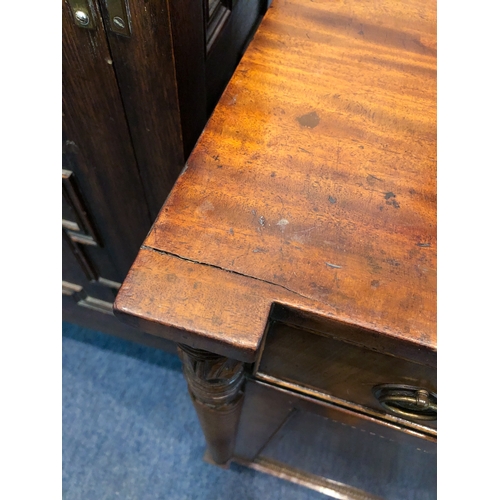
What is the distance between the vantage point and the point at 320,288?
1.11 ft

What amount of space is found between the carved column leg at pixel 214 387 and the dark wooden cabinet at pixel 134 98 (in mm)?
272

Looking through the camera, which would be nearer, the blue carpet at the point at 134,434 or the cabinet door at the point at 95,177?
the cabinet door at the point at 95,177

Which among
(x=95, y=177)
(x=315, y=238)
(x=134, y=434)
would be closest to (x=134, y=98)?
(x=95, y=177)

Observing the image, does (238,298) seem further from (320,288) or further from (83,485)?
(83,485)

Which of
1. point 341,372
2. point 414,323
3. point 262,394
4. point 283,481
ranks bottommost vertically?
point 283,481

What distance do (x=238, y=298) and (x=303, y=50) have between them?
1.05 ft

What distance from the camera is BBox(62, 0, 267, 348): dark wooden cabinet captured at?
0.44m

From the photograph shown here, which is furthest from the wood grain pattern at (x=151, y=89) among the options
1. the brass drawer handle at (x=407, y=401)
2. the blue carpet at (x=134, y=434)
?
the blue carpet at (x=134, y=434)

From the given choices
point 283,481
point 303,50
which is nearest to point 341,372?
point 303,50

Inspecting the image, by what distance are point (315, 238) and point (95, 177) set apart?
430 mm

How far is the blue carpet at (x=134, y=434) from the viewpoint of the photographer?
0.97 meters

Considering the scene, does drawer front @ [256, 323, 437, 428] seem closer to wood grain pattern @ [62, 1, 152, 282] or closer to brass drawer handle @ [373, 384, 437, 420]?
brass drawer handle @ [373, 384, 437, 420]

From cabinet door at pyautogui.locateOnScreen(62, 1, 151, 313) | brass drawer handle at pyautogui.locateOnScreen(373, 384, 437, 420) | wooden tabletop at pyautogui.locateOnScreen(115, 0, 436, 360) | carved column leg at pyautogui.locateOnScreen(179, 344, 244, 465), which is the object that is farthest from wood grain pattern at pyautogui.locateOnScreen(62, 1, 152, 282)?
brass drawer handle at pyautogui.locateOnScreen(373, 384, 437, 420)

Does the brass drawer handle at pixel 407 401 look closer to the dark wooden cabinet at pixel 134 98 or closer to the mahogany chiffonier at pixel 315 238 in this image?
the mahogany chiffonier at pixel 315 238
